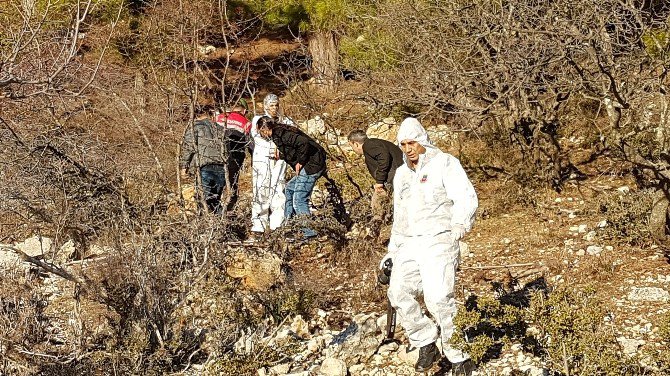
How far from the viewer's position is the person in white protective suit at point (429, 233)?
434 cm

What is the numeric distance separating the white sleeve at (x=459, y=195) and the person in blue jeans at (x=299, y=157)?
264 cm

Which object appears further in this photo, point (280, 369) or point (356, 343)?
point (356, 343)

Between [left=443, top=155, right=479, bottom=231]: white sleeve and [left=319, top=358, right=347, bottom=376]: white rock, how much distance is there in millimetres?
1240

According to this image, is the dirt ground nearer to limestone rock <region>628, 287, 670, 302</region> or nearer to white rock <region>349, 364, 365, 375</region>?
limestone rock <region>628, 287, 670, 302</region>

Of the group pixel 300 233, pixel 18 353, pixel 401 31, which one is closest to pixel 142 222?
pixel 18 353

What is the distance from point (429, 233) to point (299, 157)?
8.79 feet

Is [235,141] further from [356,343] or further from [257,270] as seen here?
[356,343]

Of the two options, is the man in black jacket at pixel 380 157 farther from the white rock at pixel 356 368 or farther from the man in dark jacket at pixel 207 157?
the white rock at pixel 356 368

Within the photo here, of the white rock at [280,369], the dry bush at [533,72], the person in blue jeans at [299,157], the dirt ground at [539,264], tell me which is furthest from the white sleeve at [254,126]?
the white rock at [280,369]

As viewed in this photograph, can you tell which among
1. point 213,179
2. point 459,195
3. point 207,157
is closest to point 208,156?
point 207,157

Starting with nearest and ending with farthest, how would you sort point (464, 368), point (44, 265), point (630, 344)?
point (464, 368), point (44, 265), point (630, 344)

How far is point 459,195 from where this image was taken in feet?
14.1

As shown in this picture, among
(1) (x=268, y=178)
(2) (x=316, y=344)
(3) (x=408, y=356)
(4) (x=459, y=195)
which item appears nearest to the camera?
(4) (x=459, y=195)

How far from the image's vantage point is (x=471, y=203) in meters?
4.25
